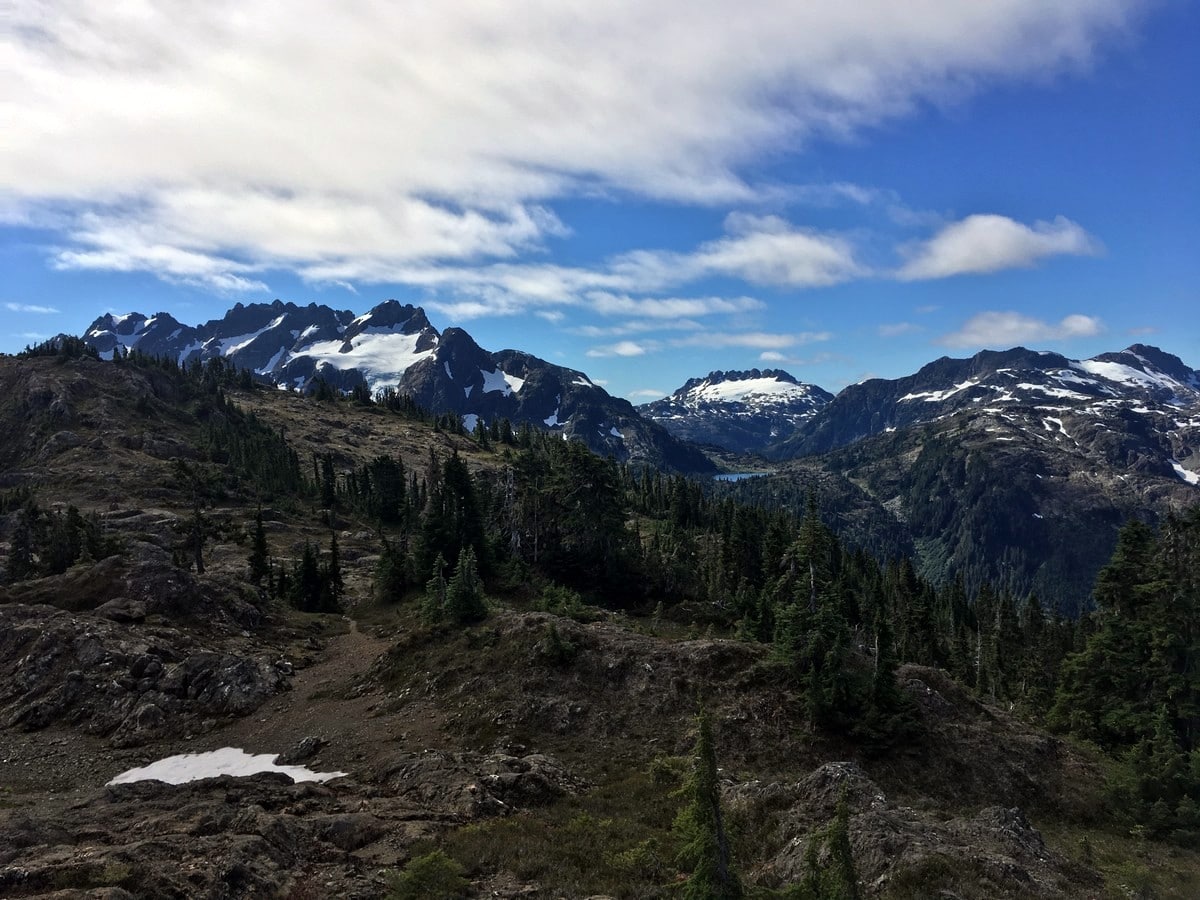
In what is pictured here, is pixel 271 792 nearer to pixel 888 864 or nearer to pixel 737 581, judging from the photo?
pixel 888 864

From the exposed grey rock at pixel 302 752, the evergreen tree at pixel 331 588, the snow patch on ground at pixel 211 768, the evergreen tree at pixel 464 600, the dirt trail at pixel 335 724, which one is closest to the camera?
the snow patch on ground at pixel 211 768

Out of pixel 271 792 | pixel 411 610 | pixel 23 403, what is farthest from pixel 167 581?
pixel 23 403

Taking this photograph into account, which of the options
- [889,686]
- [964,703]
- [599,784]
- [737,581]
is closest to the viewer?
[599,784]

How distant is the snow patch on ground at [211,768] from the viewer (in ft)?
93.5

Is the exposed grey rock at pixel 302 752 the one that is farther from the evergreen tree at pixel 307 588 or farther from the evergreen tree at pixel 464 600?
the evergreen tree at pixel 307 588

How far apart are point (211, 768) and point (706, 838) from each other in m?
26.7

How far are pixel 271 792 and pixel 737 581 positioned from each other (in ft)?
240

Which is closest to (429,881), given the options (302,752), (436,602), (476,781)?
(476,781)

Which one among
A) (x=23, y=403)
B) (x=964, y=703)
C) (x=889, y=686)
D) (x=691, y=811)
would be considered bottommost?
(x=964, y=703)

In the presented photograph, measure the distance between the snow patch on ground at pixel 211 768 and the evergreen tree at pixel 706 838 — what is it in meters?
19.5

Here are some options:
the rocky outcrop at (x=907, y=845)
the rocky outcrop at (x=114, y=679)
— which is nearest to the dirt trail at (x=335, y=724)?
the rocky outcrop at (x=114, y=679)

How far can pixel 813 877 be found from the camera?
13.4m

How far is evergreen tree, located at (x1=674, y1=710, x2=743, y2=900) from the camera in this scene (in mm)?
13812

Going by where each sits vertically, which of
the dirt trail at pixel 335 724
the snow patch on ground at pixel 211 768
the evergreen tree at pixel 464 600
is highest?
the evergreen tree at pixel 464 600
